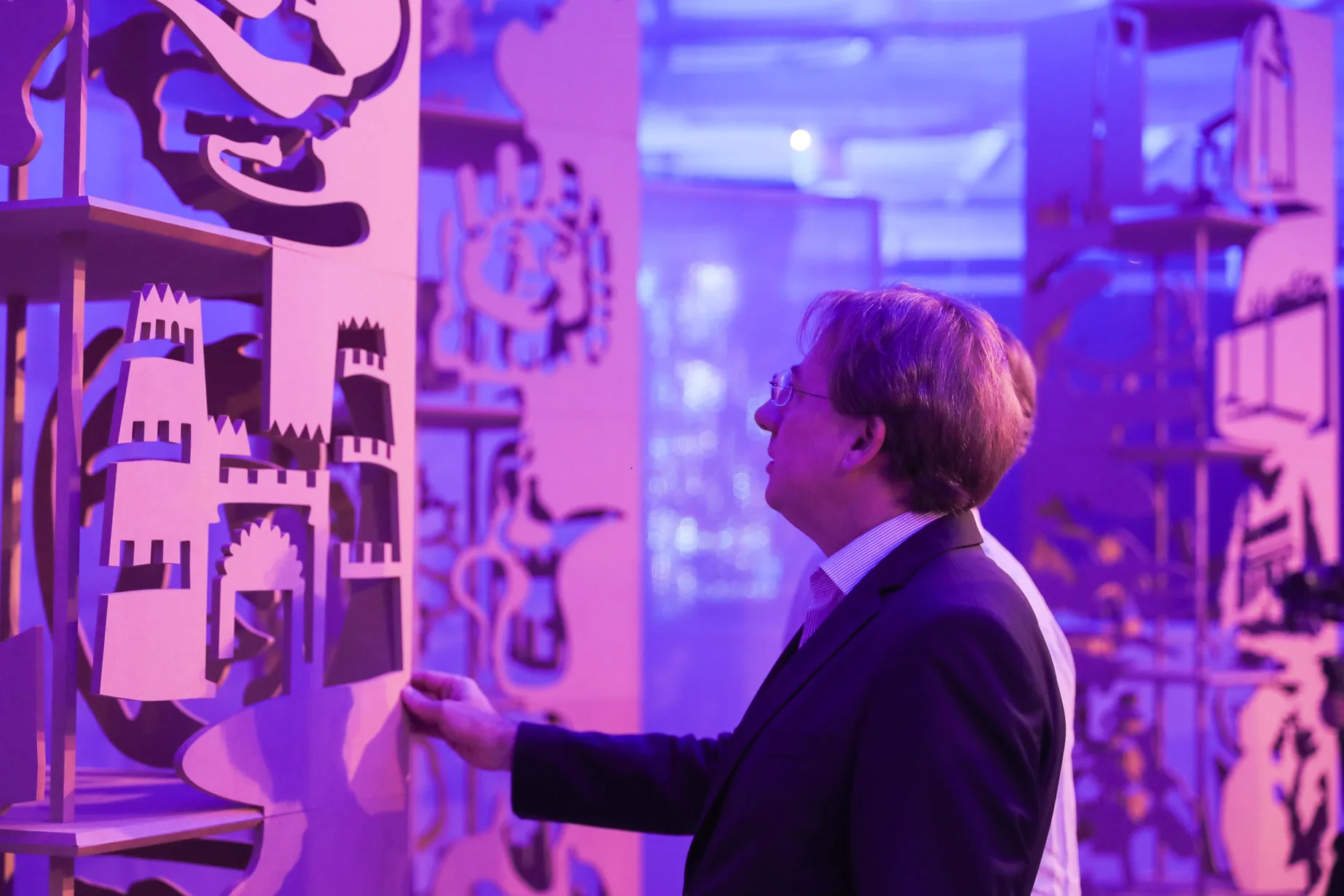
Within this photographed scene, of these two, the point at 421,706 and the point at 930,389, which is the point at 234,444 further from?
the point at 930,389

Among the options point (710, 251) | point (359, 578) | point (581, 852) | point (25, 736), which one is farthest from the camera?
point (710, 251)

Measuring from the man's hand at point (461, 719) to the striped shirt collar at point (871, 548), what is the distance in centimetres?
56

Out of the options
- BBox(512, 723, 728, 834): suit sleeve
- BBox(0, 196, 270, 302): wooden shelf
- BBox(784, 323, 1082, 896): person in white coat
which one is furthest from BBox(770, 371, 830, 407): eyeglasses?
BBox(0, 196, 270, 302): wooden shelf

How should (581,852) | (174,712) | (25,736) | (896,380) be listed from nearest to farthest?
(25,736), (896,380), (174,712), (581,852)

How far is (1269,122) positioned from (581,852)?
11.0 ft

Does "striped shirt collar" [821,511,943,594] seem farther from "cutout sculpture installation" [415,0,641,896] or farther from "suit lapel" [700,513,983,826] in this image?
"cutout sculpture installation" [415,0,641,896]

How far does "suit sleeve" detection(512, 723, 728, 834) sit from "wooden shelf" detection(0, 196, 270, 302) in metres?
0.74

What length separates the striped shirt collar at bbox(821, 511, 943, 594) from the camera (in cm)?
153

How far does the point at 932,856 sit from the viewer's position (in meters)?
1.25

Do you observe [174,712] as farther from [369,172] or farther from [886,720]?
[886,720]

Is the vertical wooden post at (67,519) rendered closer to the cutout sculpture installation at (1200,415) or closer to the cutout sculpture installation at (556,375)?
the cutout sculpture installation at (556,375)

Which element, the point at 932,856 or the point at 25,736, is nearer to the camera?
the point at 932,856

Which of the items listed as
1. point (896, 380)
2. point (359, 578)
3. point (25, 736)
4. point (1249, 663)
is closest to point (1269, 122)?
point (1249, 663)

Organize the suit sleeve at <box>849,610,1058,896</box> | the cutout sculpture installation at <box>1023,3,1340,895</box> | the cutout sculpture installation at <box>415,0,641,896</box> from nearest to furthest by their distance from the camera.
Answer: the suit sleeve at <box>849,610,1058,896</box> < the cutout sculpture installation at <box>415,0,641,896</box> < the cutout sculpture installation at <box>1023,3,1340,895</box>
